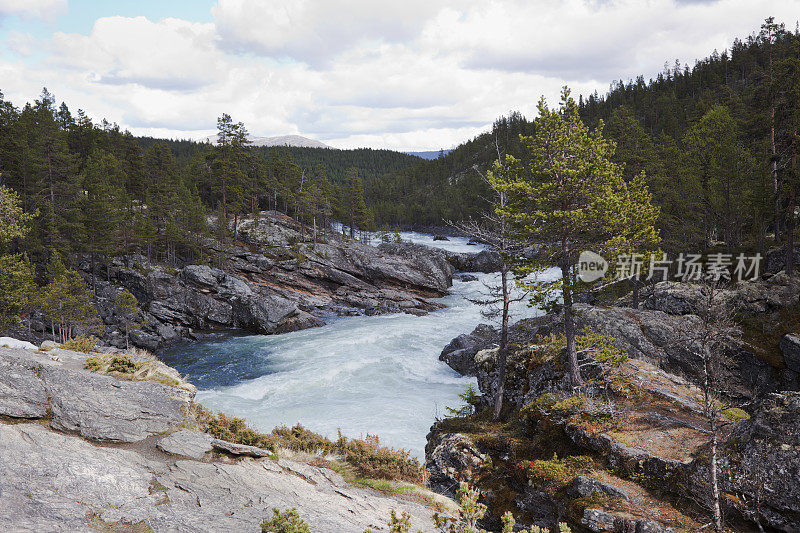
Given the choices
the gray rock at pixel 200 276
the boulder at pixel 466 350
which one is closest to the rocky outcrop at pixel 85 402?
the boulder at pixel 466 350

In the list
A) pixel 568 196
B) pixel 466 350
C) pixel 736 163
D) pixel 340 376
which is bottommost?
pixel 340 376

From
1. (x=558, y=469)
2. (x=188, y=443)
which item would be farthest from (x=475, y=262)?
(x=188, y=443)

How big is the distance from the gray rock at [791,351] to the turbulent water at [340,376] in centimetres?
1817

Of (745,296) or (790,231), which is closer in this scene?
(790,231)

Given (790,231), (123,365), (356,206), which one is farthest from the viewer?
(356,206)

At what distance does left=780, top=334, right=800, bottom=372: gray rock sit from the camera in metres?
22.6

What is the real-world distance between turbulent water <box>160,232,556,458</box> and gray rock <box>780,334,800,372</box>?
18169 mm

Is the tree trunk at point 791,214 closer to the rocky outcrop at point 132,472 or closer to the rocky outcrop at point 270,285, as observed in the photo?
the rocky outcrop at point 132,472

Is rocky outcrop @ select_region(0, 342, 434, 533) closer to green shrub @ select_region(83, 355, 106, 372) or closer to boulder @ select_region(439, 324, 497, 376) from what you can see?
green shrub @ select_region(83, 355, 106, 372)

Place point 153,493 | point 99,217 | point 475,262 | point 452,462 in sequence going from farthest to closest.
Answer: point 475,262 → point 99,217 → point 452,462 → point 153,493

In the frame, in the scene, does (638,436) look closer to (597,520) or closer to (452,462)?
(597,520)

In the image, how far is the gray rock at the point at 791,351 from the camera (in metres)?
22.6

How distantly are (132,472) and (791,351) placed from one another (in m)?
31.3

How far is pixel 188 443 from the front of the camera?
1021cm
